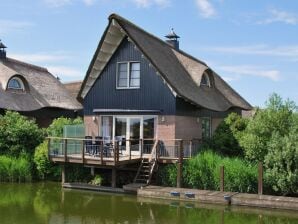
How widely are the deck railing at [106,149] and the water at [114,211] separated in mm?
2165

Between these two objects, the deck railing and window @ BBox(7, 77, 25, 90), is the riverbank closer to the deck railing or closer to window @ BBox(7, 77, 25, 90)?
the deck railing

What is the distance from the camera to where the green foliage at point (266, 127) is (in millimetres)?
20672

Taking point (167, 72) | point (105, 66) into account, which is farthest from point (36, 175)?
point (167, 72)

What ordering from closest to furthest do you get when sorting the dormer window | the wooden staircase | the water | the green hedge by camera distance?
1. the water
2. the green hedge
3. the wooden staircase
4. the dormer window

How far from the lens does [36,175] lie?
25.3 metres

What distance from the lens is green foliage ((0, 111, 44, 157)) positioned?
25453 mm

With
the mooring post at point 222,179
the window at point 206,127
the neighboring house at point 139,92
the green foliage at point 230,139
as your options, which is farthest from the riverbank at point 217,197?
the window at point 206,127

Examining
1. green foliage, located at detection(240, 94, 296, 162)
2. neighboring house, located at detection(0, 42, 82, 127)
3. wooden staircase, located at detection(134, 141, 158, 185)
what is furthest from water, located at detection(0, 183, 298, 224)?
neighboring house, located at detection(0, 42, 82, 127)

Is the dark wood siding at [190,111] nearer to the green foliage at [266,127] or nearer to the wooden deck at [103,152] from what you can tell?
the wooden deck at [103,152]

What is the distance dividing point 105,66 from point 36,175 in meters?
6.95

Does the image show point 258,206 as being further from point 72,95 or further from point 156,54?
point 72,95

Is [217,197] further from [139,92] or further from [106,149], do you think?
[139,92]

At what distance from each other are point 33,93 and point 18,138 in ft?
35.5

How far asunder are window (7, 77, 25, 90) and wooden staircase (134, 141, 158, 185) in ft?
52.0
